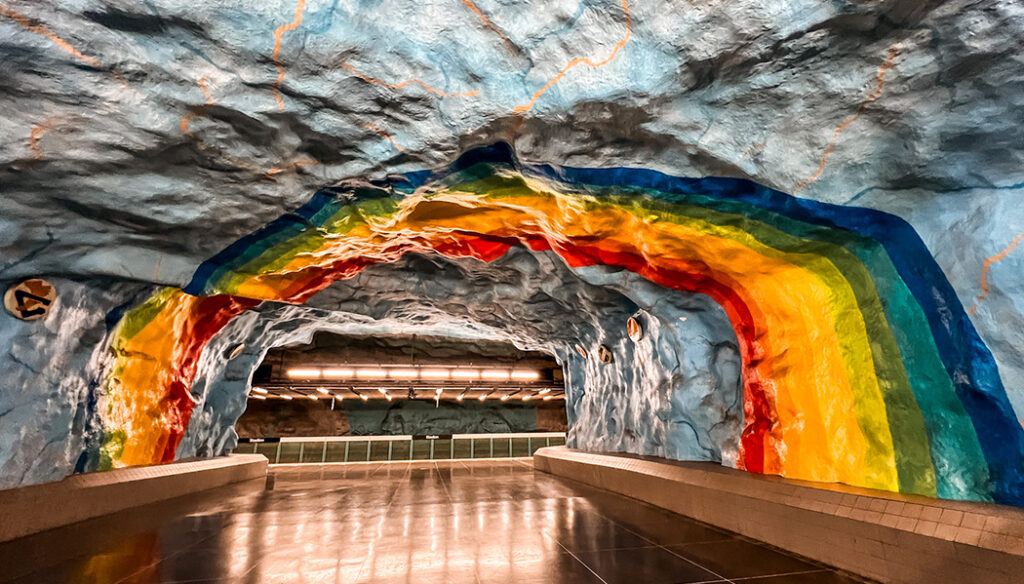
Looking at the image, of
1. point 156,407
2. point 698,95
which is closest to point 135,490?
point 156,407

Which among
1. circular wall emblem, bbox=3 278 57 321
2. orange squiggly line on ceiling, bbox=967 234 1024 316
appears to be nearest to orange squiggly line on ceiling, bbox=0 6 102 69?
circular wall emblem, bbox=3 278 57 321

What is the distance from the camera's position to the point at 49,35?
287cm

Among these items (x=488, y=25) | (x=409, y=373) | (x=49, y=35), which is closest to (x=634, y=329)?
(x=488, y=25)

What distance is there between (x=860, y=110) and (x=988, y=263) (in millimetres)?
1338

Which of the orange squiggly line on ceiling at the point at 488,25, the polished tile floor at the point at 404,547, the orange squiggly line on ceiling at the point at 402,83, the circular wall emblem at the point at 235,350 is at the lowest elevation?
the polished tile floor at the point at 404,547

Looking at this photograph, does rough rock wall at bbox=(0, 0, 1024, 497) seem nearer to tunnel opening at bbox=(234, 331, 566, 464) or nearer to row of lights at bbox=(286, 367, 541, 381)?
row of lights at bbox=(286, 367, 541, 381)

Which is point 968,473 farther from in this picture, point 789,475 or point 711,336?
point 711,336

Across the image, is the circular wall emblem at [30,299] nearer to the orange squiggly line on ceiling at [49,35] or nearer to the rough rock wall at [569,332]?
the orange squiggly line on ceiling at [49,35]

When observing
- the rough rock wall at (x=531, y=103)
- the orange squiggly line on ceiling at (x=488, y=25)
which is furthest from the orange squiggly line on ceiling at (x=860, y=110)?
the orange squiggly line on ceiling at (x=488, y=25)

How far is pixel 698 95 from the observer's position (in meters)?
3.55

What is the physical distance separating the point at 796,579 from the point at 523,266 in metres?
5.50

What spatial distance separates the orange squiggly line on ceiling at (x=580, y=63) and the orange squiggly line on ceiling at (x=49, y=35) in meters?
2.73

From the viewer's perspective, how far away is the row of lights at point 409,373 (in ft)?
47.1

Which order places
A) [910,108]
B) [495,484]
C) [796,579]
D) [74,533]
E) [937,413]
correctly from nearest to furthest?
[910,108]
[796,579]
[937,413]
[74,533]
[495,484]
